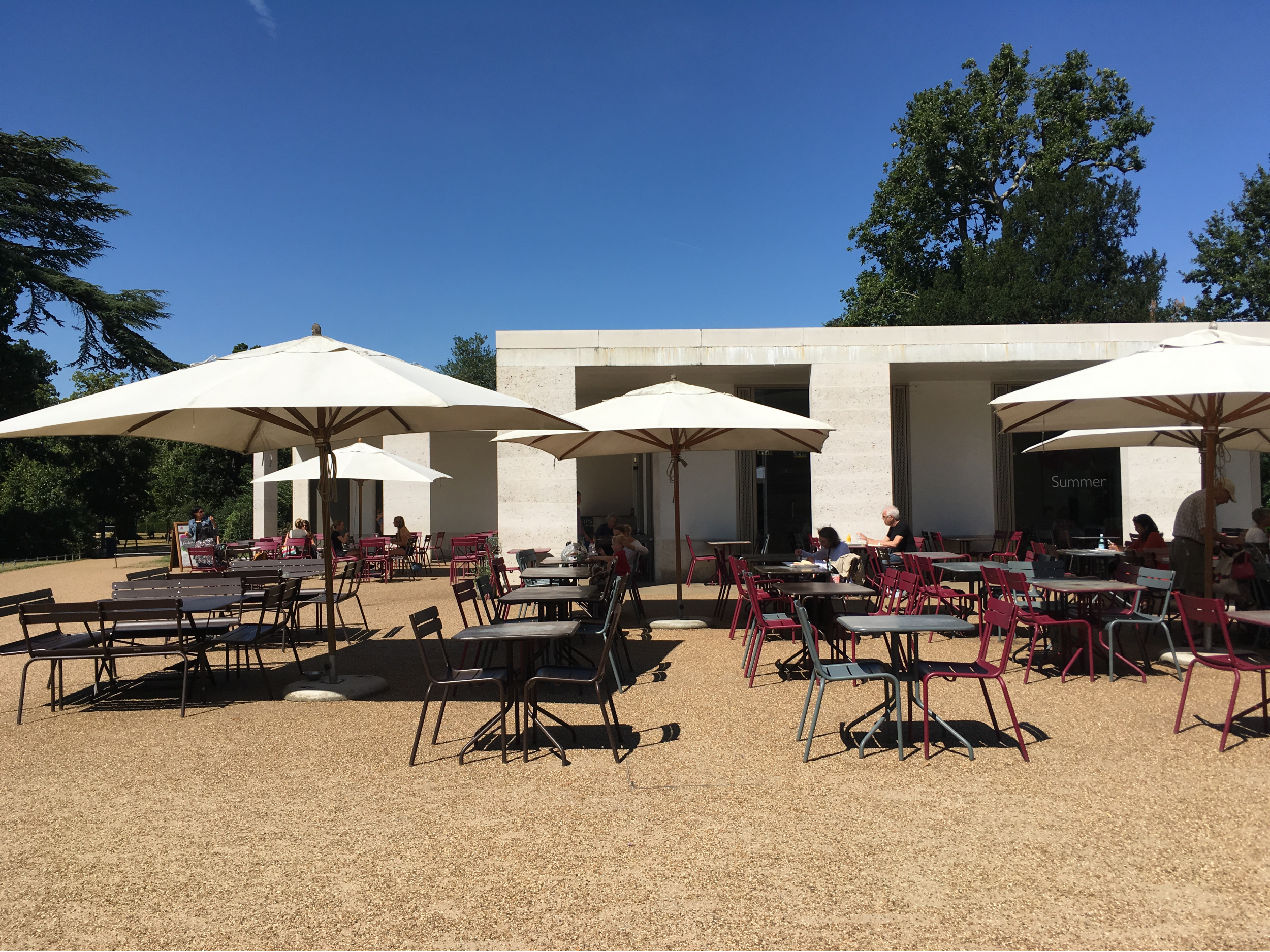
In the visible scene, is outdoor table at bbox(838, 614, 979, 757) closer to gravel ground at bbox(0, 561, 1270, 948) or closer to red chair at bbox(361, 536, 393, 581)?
gravel ground at bbox(0, 561, 1270, 948)

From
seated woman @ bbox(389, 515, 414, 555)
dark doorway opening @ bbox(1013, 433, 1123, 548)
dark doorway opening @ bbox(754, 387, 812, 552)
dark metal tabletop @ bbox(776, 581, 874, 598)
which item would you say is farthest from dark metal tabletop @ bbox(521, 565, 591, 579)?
dark doorway opening @ bbox(1013, 433, 1123, 548)

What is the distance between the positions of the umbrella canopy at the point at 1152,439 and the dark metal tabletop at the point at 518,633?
22.1 feet

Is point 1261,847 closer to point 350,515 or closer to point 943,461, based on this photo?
point 943,461

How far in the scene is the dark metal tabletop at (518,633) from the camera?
4.59 meters

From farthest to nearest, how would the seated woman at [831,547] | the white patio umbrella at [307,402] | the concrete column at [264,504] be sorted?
the concrete column at [264,504]
the seated woman at [831,547]
the white patio umbrella at [307,402]

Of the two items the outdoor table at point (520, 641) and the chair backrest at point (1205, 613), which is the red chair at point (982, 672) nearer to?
the chair backrest at point (1205, 613)

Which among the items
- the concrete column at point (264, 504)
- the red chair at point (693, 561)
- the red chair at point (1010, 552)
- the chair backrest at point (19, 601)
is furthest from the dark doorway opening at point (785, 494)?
the concrete column at point (264, 504)

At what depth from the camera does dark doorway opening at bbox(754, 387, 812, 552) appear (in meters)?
14.7

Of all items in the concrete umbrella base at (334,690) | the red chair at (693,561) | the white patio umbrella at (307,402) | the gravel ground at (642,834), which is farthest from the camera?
the red chair at (693,561)

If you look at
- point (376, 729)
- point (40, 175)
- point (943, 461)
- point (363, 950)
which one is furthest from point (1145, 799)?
point (40, 175)

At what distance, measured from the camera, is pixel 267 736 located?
5152mm

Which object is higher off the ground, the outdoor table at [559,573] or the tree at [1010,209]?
the tree at [1010,209]

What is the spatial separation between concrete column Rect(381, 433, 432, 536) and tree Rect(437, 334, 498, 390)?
4370 centimetres

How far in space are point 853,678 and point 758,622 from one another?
2.05 meters
